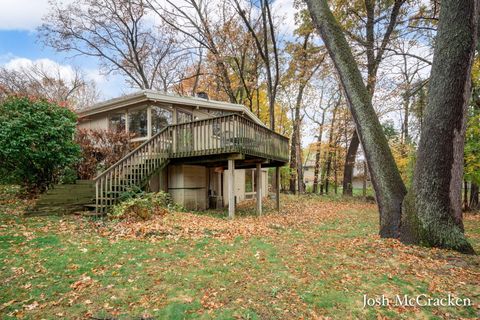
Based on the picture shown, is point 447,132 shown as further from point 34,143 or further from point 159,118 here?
point 34,143

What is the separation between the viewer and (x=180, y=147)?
1060 cm

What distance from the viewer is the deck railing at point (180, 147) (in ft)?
28.3

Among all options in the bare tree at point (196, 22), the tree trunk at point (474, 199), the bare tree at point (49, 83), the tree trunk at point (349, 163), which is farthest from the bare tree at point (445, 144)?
the bare tree at point (49, 83)

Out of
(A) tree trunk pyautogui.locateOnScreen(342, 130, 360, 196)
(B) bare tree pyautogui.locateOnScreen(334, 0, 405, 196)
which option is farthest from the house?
(A) tree trunk pyautogui.locateOnScreen(342, 130, 360, 196)

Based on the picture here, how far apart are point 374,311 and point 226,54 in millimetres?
20307

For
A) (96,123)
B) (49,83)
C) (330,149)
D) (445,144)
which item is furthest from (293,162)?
(49,83)

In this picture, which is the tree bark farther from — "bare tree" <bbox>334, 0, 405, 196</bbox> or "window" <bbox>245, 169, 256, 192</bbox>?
"window" <bbox>245, 169, 256, 192</bbox>

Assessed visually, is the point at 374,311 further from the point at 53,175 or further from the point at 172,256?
the point at 53,175

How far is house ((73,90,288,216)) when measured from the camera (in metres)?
9.48

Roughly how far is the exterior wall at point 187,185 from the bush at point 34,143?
12.1 ft

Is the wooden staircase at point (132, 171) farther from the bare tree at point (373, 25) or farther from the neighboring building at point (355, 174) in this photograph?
the neighboring building at point (355, 174)

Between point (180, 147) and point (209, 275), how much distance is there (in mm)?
6856

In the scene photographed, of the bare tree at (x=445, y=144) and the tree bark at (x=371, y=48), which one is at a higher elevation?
the tree bark at (x=371, y=48)

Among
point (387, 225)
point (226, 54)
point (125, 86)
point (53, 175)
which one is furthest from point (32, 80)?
point (387, 225)
